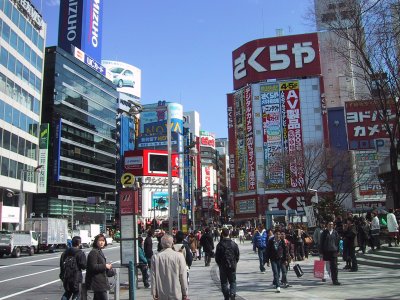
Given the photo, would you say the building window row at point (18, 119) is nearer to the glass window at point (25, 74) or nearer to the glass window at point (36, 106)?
the glass window at point (36, 106)

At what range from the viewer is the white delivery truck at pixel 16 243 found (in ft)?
104

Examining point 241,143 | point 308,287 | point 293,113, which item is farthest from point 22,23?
point 308,287

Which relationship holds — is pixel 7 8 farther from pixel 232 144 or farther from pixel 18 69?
pixel 232 144

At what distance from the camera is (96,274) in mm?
8141

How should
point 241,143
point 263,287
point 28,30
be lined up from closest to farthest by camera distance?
point 263,287 < point 28,30 < point 241,143

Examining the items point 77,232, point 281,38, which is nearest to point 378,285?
point 77,232

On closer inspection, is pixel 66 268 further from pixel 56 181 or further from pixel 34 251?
pixel 56 181

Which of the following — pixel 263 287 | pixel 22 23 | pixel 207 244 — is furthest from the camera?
pixel 22 23

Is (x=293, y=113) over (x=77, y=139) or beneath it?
over

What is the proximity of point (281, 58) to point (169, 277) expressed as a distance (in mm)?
78013

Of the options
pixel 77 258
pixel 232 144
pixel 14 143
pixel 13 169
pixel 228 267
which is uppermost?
pixel 232 144

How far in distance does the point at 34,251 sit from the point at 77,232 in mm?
8773

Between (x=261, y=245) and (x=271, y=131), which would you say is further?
(x=271, y=131)

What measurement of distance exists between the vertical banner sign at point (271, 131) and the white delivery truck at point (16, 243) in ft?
155
